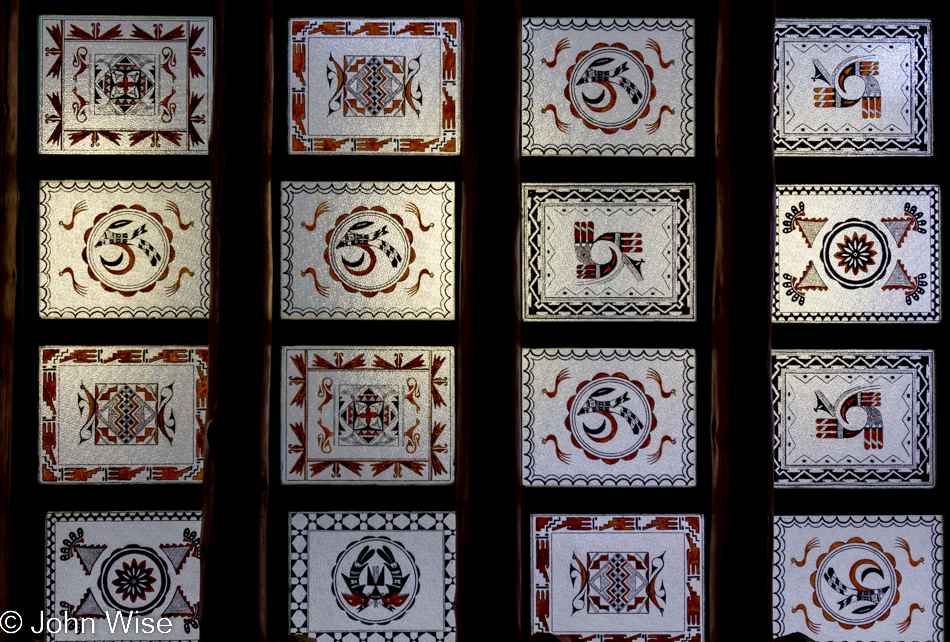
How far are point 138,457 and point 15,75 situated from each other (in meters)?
1.12

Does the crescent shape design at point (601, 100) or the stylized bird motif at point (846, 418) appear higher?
the crescent shape design at point (601, 100)

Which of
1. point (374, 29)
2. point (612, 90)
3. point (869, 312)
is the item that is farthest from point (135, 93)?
point (869, 312)

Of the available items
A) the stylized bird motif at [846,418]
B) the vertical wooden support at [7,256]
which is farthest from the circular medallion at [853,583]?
the vertical wooden support at [7,256]

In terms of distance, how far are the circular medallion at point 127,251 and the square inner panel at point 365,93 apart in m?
0.47

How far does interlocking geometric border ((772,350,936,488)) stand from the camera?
1475 millimetres

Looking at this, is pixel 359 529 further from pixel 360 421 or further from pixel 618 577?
pixel 618 577

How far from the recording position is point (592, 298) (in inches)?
57.6

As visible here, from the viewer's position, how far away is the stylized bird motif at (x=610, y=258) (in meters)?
1.46

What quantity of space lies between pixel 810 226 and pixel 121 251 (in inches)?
77.5

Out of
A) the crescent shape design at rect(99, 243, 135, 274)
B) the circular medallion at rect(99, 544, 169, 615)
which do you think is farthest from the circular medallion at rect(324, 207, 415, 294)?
the circular medallion at rect(99, 544, 169, 615)

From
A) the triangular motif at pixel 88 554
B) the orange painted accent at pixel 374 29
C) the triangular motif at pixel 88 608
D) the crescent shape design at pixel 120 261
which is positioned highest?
the orange painted accent at pixel 374 29

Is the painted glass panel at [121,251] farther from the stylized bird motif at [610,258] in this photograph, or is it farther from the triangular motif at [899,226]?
the triangular motif at [899,226]

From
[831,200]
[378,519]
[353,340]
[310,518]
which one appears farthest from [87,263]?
[831,200]

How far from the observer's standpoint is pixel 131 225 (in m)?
1.47
